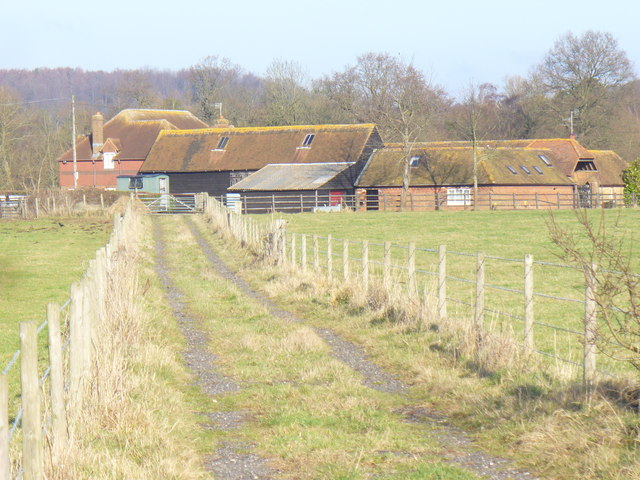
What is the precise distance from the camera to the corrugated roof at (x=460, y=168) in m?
58.1

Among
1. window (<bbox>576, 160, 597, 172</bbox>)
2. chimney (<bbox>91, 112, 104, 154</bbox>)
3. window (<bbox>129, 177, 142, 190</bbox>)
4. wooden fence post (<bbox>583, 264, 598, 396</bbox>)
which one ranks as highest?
chimney (<bbox>91, 112, 104, 154</bbox>)

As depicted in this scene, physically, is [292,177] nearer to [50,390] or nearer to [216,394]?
[216,394]

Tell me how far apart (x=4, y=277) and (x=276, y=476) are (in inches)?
788

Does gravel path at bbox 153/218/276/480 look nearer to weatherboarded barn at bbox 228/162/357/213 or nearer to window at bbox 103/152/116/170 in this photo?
weatherboarded barn at bbox 228/162/357/213

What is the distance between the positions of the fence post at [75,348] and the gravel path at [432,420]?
2.96 metres

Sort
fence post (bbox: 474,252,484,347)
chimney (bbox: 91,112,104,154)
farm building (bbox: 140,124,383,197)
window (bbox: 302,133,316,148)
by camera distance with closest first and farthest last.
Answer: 1. fence post (bbox: 474,252,484,347)
2. farm building (bbox: 140,124,383,197)
3. window (bbox: 302,133,316,148)
4. chimney (bbox: 91,112,104,154)

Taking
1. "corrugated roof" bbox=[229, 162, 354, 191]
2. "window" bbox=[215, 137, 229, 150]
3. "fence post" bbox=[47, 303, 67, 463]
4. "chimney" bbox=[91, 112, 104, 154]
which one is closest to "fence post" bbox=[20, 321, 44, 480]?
"fence post" bbox=[47, 303, 67, 463]

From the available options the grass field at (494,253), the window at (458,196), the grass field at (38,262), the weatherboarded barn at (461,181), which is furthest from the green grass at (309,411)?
the window at (458,196)

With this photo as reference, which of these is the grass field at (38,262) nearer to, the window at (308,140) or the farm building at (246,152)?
the farm building at (246,152)

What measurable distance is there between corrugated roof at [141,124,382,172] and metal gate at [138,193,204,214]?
5998 millimetres

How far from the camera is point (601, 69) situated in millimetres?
80312

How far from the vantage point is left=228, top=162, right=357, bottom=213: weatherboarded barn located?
192ft

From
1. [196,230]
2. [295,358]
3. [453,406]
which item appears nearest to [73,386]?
[453,406]

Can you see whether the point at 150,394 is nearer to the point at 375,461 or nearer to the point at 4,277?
the point at 375,461
